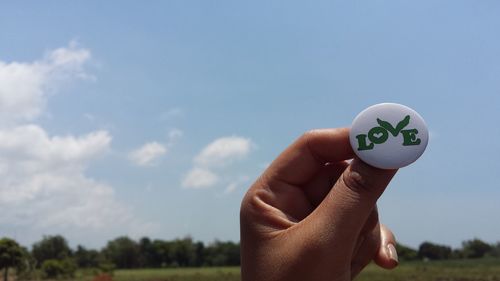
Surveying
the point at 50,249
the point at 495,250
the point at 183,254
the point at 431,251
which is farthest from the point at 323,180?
the point at 183,254

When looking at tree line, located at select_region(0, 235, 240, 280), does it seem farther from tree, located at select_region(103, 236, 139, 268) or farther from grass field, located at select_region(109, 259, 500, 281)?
Result: grass field, located at select_region(109, 259, 500, 281)

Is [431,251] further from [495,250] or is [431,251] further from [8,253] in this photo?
[8,253]

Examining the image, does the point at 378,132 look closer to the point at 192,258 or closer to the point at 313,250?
the point at 313,250

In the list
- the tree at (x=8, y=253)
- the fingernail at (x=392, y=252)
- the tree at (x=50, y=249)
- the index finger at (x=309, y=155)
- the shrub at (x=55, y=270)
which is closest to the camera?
the index finger at (x=309, y=155)

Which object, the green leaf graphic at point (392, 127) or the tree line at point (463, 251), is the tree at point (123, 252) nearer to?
the tree line at point (463, 251)

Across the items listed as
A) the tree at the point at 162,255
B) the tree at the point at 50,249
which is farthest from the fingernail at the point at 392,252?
the tree at the point at 162,255

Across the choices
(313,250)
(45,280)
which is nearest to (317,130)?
Answer: (313,250)

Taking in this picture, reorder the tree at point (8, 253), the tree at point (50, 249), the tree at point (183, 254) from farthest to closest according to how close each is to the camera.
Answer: the tree at point (183, 254)
the tree at point (50, 249)
the tree at point (8, 253)
